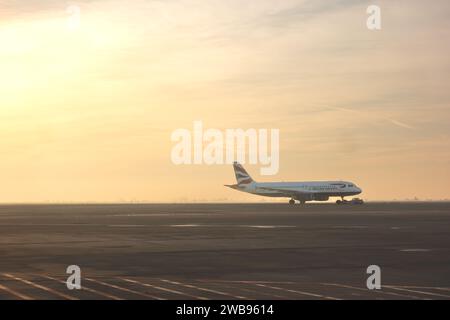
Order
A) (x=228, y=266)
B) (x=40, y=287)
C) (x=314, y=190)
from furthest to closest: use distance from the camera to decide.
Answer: (x=314, y=190)
(x=228, y=266)
(x=40, y=287)

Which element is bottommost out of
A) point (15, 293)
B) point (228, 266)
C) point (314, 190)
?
point (15, 293)

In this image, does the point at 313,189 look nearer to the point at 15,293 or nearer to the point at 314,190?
the point at 314,190

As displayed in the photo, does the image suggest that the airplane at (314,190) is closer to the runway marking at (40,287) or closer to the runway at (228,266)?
the runway at (228,266)

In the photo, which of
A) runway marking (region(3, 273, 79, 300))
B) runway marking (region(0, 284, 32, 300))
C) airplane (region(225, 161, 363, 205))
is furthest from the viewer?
airplane (region(225, 161, 363, 205))

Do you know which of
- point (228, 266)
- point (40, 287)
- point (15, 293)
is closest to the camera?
point (15, 293)

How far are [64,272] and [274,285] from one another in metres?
9.23

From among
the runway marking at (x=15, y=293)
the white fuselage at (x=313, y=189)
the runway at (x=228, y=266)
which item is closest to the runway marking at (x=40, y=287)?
the runway at (x=228, y=266)

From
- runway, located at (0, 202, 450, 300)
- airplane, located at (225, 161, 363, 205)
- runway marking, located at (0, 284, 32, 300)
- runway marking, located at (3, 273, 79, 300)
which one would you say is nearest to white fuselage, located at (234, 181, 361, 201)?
airplane, located at (225, 161, 363, 205)

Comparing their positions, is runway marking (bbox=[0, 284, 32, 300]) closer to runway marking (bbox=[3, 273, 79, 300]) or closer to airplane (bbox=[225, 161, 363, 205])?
runway marking (bbox=[3, 273, 79, 300])

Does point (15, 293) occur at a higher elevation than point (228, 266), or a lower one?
lower

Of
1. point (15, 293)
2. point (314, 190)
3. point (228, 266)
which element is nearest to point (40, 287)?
point (15, 293)
